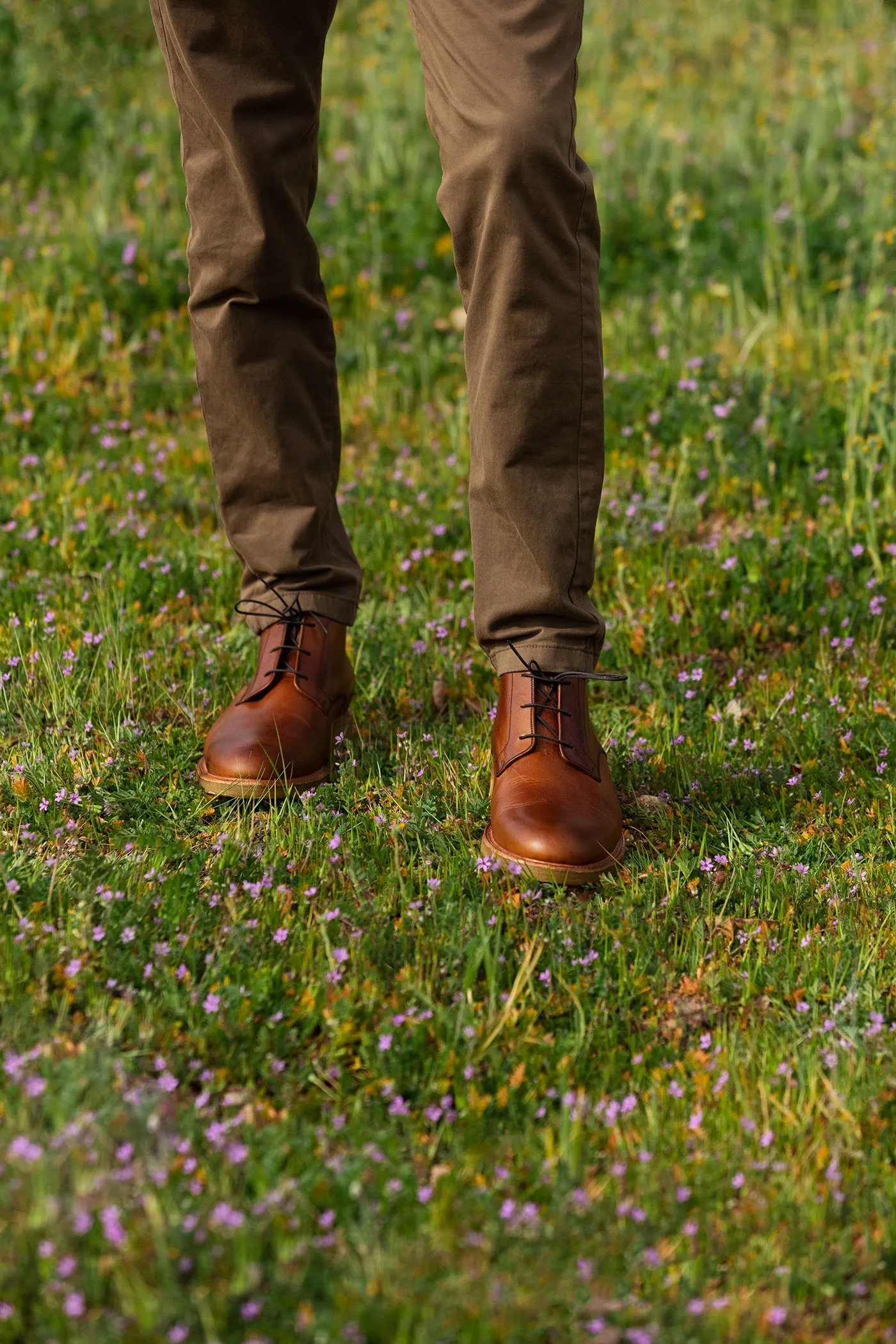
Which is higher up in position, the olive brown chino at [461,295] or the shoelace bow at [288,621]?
the olive brown chino at [461,295]

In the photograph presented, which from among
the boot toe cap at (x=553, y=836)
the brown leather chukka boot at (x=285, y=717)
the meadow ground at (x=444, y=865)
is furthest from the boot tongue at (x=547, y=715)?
the brown leather chukka boot at (x=285, y=717)

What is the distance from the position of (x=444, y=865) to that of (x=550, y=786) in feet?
0.87

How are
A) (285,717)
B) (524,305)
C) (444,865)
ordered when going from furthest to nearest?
(285,717), (444,865), (524,305)

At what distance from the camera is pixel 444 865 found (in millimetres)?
2438

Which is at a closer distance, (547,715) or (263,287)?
(547,715)

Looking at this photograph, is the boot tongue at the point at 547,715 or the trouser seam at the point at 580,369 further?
the boot tongue at the point at 547,715

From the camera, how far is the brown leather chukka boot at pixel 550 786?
233cm

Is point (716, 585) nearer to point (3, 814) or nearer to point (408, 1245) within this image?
point (3, 814)

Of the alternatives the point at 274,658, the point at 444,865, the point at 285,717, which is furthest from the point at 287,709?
the point at 444,865

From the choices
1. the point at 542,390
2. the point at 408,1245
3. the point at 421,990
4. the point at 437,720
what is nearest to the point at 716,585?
the point at 437,720

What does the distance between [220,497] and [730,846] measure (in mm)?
1407

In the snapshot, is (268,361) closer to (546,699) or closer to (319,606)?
(319,606)

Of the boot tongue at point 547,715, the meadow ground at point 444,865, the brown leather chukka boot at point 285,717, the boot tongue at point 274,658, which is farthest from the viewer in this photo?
the boot tongue at point 274,658

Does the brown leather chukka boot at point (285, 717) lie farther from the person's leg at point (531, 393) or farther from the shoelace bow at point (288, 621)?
the person's leg at point (531, 393)
